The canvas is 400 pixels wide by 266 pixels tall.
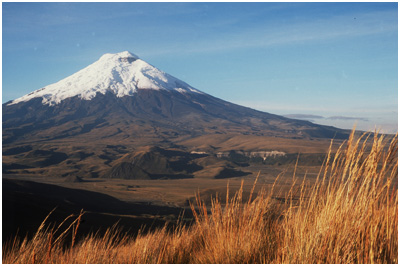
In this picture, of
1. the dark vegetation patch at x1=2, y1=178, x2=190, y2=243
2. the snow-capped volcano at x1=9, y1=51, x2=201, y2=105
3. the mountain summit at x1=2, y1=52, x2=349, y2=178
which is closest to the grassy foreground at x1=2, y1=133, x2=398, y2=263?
the dark vegetation patch at x1=2, y1=178, x2=190, y2=243

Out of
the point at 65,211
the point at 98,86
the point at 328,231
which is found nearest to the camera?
the point at 328,231

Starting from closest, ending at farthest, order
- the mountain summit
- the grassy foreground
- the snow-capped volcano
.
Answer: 1. the grassy foreground
2. the mountain summit
3. the snow-capped volcano

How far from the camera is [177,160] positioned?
60.5 m

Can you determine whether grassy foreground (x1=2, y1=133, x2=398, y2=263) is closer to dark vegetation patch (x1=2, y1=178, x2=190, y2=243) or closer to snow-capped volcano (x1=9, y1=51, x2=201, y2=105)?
dark vegetation patch (x1=2, y1=178, x2=190, y2=243)

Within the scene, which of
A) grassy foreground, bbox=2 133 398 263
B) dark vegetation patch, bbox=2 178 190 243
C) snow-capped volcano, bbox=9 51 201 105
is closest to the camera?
grassy foreground, bbox=2 133 398 263

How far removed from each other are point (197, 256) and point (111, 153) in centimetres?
7341

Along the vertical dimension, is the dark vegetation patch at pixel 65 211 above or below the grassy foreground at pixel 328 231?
below

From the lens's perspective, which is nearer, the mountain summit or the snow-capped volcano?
the mountain summit

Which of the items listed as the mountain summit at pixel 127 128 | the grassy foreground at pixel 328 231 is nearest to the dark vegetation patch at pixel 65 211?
the grassy foreground at pixel 328 231

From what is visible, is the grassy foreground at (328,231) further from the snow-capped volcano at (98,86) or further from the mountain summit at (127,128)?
the snow-capped volcano at (98,86)

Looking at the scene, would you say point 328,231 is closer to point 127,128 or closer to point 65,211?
point 65,211

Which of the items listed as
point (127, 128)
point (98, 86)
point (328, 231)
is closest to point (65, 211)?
point (328, 231)

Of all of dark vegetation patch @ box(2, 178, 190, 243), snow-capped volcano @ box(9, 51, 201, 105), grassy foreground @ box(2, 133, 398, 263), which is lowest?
dark vegetation patch @ box(2, 178, 190, 243)

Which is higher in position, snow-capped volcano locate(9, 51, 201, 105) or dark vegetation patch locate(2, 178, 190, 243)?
snow-capped volcano locate(9, 51, 201, 105)
